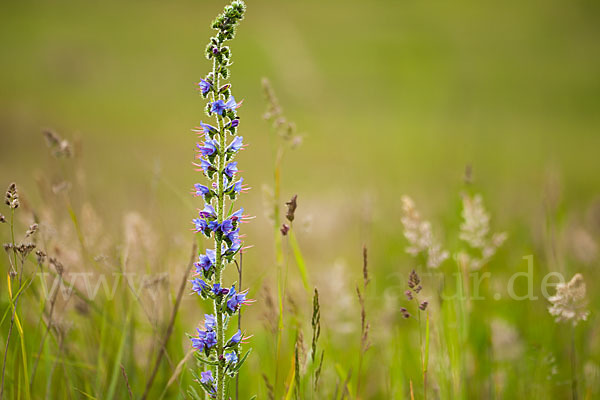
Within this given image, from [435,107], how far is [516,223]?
19.4 meters

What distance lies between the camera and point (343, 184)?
11.7m

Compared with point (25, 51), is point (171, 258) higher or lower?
lower

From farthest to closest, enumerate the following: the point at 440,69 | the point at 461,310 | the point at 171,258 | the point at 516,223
Result: the point at 440,69
the point at 516,223
the point at 171,258
the point at 461,310

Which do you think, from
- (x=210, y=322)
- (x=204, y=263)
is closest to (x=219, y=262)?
(x=204, y=263)

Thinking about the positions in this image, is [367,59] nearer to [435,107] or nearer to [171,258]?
[435,107]

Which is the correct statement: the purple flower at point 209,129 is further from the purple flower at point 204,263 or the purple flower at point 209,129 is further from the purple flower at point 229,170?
the purple flower at point 204,263

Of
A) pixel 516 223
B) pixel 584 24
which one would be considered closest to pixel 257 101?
pixel 516 223

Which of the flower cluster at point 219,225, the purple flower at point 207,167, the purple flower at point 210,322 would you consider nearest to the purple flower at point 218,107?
the flower cluster at point 219,225

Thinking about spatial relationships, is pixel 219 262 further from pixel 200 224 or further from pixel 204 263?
pixel 200 224

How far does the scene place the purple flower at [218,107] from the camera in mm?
2061

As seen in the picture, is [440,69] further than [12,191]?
Yes

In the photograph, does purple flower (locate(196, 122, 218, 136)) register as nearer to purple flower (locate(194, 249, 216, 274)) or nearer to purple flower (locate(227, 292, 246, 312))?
purple flower (locate(194, 249, 216, 274))

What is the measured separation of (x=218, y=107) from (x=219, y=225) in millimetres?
525

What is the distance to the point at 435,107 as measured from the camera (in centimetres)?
2472
